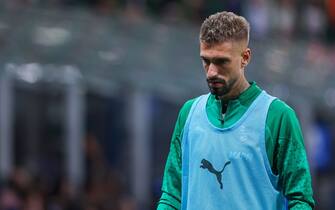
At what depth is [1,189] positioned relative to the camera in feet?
48.2

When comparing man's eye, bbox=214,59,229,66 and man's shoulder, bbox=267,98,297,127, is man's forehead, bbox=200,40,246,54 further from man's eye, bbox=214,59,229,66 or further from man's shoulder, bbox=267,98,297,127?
man's shoulder, bbox=267,98,297,127

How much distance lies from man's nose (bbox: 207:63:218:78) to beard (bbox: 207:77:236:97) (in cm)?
2

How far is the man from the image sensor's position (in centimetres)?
664

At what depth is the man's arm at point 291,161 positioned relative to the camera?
6.62 meters

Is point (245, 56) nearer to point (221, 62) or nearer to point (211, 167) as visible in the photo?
point (221, 62)

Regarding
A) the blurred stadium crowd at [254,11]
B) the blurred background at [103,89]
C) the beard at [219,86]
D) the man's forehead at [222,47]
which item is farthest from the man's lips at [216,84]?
the blurred stadium crowd at [254,11]

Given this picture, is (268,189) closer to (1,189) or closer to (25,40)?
(1,189)

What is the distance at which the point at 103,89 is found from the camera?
1795 cm

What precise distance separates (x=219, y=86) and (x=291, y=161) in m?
0.47

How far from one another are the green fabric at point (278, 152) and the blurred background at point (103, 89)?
757 cm

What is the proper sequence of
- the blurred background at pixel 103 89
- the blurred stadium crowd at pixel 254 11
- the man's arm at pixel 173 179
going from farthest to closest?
the blurred stadium crowd at pixel 254 11 → the blurred background at pixel 103 89 → the man's arm at pixel 173 179

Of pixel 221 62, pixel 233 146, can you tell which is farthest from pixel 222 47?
pixel 233 146

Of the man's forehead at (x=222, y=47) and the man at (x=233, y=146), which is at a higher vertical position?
the man's forehead at (x=222, y=47)

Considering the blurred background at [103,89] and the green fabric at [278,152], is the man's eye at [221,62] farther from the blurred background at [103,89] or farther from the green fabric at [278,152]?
the blurred background at [103,89]
